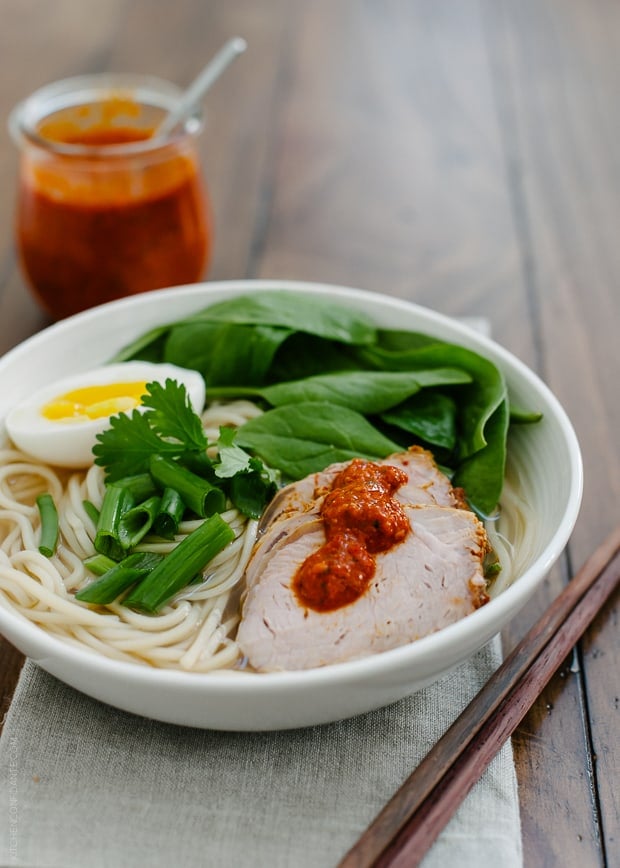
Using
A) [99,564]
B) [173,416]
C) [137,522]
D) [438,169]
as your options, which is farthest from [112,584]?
[438,169]

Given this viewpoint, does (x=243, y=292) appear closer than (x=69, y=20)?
Yes

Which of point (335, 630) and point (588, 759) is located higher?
point (335, 630)

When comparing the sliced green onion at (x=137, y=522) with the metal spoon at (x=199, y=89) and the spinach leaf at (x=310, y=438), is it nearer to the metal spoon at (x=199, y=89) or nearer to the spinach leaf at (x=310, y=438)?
the spinach leaf at (x=310, y=438)

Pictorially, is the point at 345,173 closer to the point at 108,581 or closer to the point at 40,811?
the point at 108,581

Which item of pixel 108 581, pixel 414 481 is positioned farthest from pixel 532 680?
pixel 108 581

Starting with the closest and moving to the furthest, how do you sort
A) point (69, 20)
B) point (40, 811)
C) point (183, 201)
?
point (40, 811)
point (183, 201)
point (69, 20)

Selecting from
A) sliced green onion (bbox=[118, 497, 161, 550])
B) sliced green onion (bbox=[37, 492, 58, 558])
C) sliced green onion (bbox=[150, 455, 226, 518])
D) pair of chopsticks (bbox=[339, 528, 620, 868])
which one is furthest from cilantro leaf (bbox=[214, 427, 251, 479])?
pair of chopsticks (bbox=[339, 528, 620, 868])
